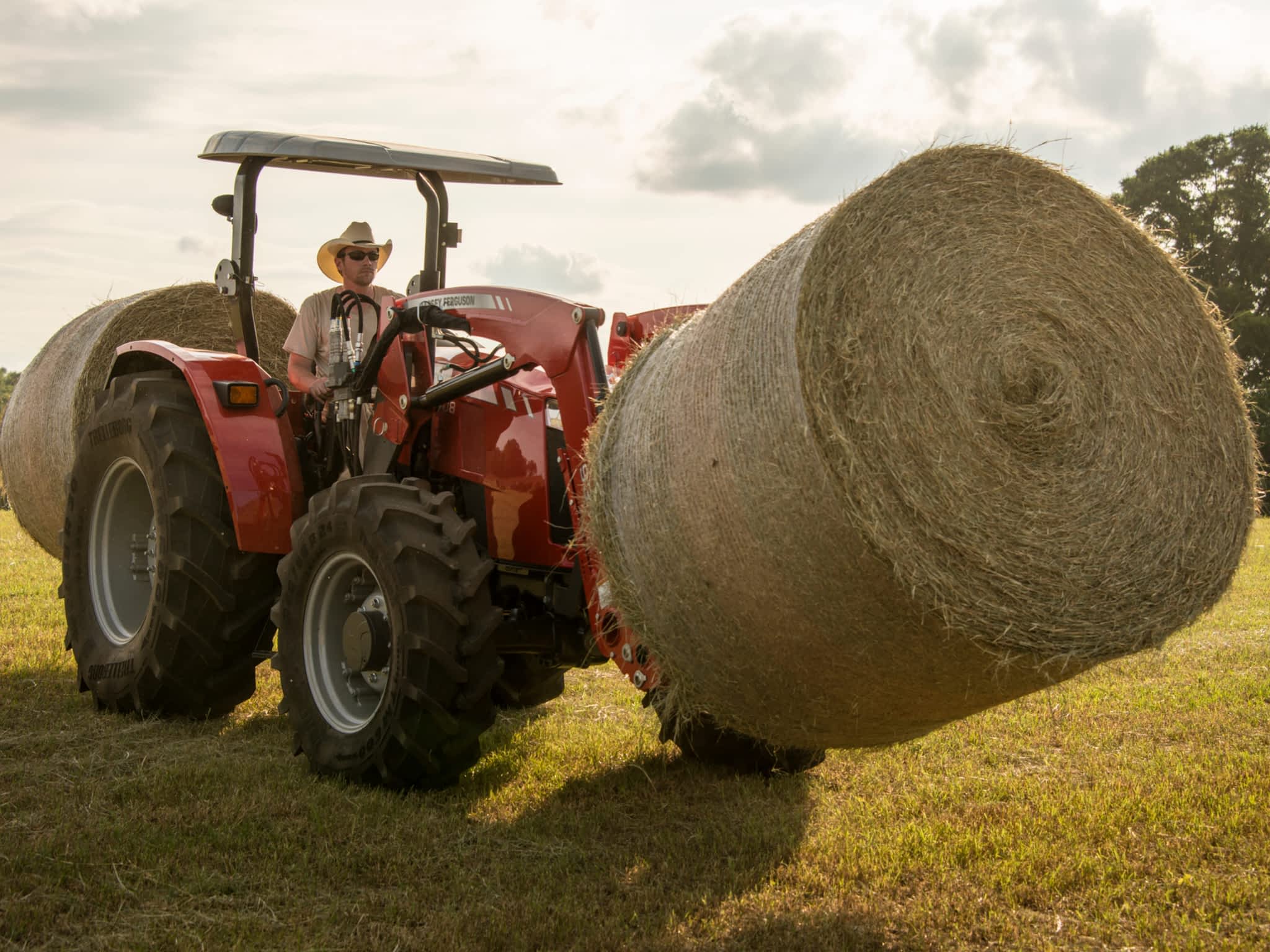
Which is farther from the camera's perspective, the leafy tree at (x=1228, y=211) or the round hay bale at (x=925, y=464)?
the leafy tree at (x=1228, y=211)

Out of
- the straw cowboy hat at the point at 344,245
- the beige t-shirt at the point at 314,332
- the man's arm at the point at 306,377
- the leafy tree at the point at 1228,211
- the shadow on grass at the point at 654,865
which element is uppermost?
the leafy tree at the point at 1228,211

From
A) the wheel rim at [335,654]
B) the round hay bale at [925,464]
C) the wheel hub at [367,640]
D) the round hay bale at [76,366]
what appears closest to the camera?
the round hay bale at [925,464]

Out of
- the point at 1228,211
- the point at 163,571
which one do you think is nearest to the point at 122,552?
the point at 163,571

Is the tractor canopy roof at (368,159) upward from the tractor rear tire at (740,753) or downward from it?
upward

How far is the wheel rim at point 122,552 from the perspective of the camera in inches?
242

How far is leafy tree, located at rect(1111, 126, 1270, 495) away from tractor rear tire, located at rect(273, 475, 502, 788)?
2795cm

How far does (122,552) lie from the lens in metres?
6.27

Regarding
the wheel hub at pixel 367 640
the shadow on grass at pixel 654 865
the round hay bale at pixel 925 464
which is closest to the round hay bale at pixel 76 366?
the wheel hub at pixel 367 640

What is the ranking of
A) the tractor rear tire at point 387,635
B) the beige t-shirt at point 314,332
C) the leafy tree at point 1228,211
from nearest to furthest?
the tractor rear tire at point 387,635 → the beige t-shirt at point 314,332 → the leafy tree at point 1228,211

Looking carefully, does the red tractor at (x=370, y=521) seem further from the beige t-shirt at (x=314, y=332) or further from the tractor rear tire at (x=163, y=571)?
the beige t-shirt at (x=314, y=332)

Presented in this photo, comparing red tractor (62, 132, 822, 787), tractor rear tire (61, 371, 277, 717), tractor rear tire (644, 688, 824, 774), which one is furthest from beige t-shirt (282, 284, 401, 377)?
tractor rear tire (644, 688, 824, 774)

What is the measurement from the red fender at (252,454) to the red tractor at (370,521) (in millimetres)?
11

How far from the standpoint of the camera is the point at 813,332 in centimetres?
336

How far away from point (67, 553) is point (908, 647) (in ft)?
14.3
